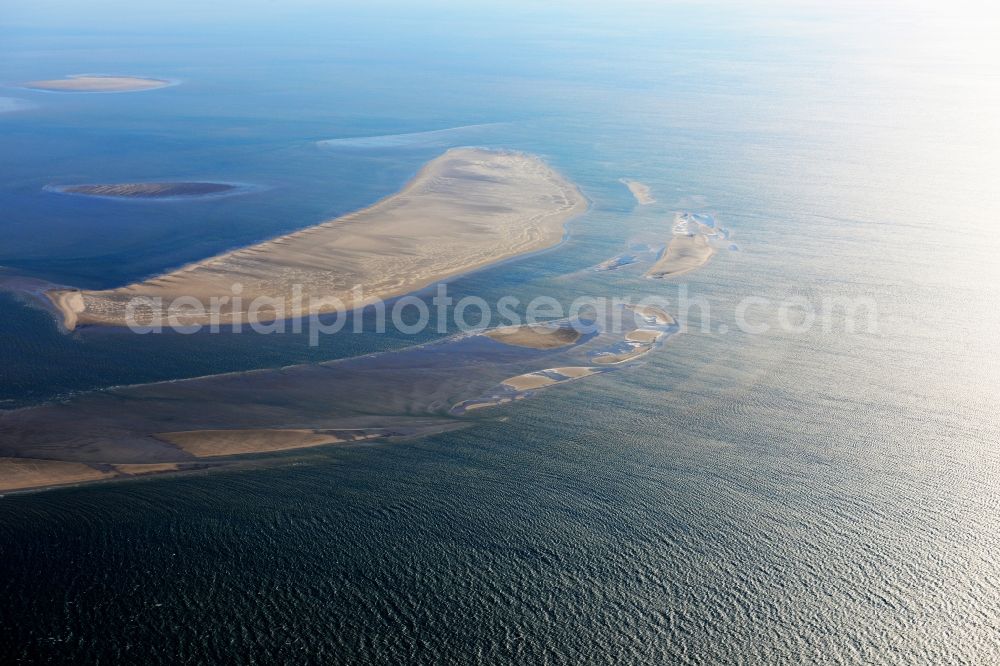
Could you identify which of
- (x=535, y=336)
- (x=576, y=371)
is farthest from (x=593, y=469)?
(x=535, y=336)

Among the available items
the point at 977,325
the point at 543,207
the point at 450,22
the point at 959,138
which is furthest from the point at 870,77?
the point at 450,22

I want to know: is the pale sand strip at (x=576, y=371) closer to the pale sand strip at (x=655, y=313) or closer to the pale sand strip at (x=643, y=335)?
the pale sand strip at (x=643, y=335)

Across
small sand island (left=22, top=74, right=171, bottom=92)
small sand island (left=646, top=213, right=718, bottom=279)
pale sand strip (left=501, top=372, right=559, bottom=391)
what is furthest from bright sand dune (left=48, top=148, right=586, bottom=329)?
small sand island (left=22, top=74, right=171, bottom=92)

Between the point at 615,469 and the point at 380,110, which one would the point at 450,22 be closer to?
the point at 380,110

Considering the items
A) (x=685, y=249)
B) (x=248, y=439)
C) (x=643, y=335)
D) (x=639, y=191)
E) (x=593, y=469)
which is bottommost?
(x=593, y=469)

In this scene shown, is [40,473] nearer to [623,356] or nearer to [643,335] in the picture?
[623,356]

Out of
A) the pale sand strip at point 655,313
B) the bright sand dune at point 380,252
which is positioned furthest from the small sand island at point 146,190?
the pale sand strip at point 655,313

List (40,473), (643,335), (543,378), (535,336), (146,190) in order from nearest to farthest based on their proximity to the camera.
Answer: (40,473) → (543,378) → (535,336) → (643,335) → (146,190)
